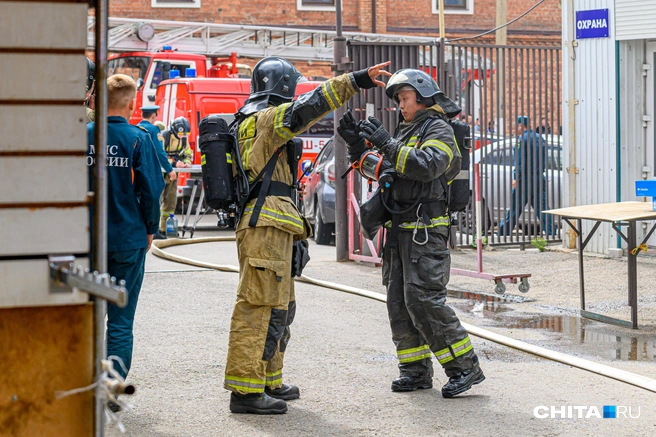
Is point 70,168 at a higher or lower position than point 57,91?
lower

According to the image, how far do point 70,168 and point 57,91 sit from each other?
241 mm

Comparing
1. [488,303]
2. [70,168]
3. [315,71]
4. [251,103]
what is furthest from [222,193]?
[315,71]

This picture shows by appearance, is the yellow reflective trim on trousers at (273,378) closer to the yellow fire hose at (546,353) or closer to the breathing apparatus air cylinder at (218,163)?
the breathing apparatus air cylinder at (218,163)

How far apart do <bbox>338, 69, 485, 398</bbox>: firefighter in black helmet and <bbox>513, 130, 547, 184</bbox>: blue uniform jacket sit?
726 cm

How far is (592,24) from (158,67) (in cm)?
1024

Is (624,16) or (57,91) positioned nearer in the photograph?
(57,91)

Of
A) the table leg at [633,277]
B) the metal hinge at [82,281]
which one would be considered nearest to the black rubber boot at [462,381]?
the table leg at [633,277]

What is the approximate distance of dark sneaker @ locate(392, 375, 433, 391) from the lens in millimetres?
6203

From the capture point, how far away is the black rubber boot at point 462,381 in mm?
6027

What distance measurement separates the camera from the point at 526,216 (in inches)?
537

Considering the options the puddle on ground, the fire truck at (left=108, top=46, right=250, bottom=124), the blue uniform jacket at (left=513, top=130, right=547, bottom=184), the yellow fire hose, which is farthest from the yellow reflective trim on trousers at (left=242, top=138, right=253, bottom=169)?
the fire truck at (left=108, top=46, right=250, bottom=124)

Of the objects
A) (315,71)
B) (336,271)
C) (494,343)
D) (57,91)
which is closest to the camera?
(57,91)

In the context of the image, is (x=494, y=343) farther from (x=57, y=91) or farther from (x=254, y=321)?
(x=57, y=91)

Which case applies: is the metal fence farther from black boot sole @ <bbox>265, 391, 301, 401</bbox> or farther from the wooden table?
black boot sole @ <bbox>265, 391, 301, 401</bbox>
